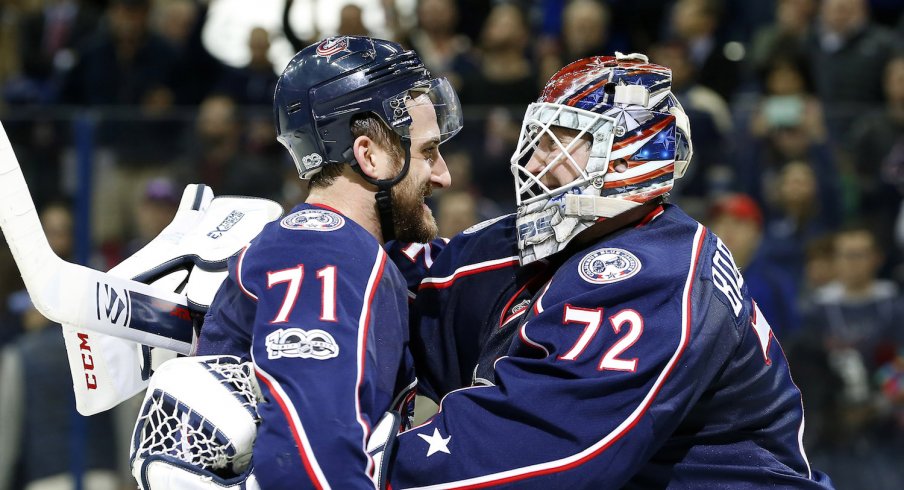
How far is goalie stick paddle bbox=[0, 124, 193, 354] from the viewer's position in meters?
2.95

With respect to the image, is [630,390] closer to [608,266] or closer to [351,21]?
[608,266]

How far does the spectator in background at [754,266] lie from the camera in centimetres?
650

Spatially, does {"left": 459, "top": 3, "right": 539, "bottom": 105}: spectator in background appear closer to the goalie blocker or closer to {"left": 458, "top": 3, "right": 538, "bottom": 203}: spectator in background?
{"left": 458, "top": 3, "right": 538, "bottom": 203}: spectator in background

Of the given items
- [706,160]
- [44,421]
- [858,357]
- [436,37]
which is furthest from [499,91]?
[44,421]

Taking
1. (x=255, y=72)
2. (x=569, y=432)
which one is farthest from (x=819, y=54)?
(x=569, y=432)

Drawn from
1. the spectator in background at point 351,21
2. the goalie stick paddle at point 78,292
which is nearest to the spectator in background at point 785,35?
the spectator in background at point 351,21

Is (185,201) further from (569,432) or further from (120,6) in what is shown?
(120,6)

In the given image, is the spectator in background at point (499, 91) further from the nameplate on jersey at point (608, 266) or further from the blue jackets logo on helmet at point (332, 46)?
the nameplate on jersey at point (608, 266)

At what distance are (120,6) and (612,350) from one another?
21.3 feet

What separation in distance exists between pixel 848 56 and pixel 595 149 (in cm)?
479

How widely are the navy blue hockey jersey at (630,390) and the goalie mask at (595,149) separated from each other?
93mm

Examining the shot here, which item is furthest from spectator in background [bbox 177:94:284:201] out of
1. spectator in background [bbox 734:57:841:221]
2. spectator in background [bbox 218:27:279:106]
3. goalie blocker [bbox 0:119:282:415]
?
goalie blocker [bbox 0:119:282:415]

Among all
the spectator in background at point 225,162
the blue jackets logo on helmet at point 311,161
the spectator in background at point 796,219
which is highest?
the blue jackets logo on helmet at point 311,161

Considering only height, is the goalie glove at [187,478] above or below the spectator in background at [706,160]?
above
